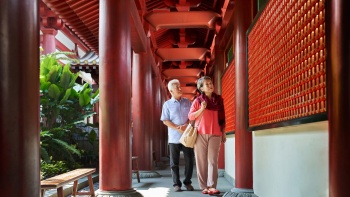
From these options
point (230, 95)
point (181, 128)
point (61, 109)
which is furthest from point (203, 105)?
point (61, 109)

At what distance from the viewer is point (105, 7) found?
5402 mm

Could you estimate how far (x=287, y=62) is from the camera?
3.33 meters

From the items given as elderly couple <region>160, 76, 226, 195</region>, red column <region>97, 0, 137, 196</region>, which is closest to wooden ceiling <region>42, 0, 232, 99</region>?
red column <region>97, 0, 137, 196</region>

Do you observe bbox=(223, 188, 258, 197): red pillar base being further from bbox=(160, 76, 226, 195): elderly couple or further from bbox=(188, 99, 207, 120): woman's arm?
bbox=(188, 99, 207, 120): woman's arm

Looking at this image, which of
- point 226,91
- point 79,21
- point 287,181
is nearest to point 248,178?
point 287,181

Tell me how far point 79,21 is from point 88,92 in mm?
2421

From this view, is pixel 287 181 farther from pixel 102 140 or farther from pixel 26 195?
pixel 102 140

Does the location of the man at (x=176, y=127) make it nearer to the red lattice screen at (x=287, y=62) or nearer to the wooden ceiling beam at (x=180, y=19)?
the red lattice screen at (x=287, y=62)

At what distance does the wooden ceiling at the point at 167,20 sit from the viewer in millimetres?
7598

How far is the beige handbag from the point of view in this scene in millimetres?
5620

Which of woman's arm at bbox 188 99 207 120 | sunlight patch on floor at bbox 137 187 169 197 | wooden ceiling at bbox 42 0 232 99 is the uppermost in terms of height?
wooden ceiling at bbox 42 0 232 99

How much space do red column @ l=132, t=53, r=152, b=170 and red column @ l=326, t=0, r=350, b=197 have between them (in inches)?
300

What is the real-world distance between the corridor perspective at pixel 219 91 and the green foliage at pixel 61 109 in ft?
0.09

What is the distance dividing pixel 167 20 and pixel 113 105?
4881 mm
